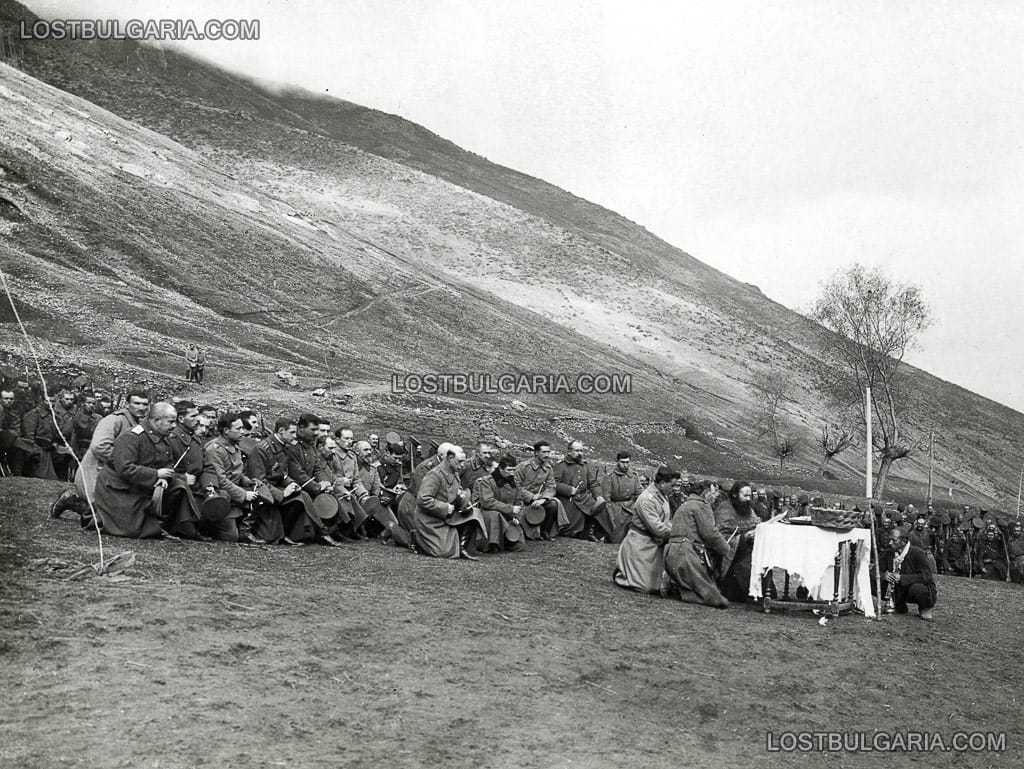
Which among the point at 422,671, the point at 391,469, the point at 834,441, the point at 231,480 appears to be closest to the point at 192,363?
the point at 391,469

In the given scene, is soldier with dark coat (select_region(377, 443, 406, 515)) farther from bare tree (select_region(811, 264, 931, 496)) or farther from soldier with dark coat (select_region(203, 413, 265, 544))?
bare tree (select_region(811, 264, 931, 496))

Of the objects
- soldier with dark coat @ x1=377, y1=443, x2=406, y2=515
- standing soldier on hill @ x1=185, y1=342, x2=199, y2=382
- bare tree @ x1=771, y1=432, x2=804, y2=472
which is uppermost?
standing soldier on hill @ x1=185, y1=342, x2=199, y2=382

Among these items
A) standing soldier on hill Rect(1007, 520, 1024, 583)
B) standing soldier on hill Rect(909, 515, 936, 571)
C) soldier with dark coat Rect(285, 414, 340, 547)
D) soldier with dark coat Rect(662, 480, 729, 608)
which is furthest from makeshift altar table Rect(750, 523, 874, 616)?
standing soldier on hill Rect(1007, 520, 1024, 583)

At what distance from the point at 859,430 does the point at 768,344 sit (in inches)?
601

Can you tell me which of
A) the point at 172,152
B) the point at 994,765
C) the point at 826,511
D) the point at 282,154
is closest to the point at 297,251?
the point at 172,152

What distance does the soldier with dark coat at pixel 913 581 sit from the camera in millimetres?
10680

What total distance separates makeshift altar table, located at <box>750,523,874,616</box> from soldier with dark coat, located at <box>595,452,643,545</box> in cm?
501

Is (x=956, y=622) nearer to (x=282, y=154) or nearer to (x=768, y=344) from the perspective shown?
(x=768, y=344)

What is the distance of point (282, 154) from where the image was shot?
6994 centimetres

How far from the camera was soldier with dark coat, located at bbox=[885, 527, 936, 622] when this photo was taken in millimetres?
10680

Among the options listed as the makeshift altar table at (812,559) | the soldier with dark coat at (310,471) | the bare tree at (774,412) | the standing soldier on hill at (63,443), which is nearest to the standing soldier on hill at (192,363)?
the standing soldier on hill at (63,443)

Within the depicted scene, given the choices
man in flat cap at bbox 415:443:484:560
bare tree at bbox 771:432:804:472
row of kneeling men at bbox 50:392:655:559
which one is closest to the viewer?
row of kneeling men at bbox 50:392:655:559

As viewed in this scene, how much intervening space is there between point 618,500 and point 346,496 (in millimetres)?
4928

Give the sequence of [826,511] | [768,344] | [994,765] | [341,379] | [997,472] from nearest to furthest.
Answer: [994,765] → [826,511] → [341,379] → [997,472] → [768,344]
